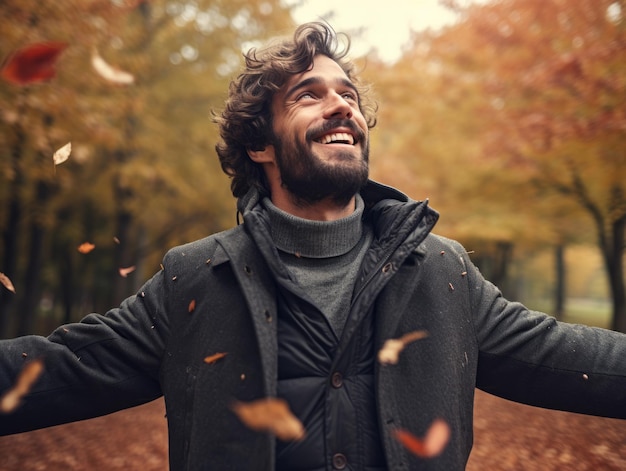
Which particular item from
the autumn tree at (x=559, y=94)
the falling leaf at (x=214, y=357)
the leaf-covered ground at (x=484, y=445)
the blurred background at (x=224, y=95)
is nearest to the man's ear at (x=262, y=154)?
the falling leaf at (x=214, y=357)

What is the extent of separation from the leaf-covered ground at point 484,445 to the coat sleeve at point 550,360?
486 cm

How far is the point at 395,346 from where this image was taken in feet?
5.82

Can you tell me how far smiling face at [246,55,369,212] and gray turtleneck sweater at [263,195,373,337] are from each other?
0.45ft

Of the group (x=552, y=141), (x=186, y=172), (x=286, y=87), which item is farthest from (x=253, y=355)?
(x=186, y=172)

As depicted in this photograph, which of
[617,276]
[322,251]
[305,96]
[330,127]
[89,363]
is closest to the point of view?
[89,363]

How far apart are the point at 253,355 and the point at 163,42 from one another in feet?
31.3

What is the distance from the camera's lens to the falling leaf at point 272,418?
162 centimetres

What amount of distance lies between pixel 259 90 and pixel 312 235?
912mm

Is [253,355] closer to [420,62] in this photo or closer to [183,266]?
[183,266]

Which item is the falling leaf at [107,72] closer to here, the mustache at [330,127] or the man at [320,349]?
the mustache at [330,127]

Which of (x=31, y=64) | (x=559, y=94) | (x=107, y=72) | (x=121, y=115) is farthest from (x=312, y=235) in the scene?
(x=121, y=115)

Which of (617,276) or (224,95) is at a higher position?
(224,95)

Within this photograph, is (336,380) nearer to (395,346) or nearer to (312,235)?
(395,346)

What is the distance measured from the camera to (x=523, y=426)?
780 centimetres
